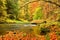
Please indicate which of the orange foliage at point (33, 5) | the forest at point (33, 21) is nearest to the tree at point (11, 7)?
the forest at point (33, 21)

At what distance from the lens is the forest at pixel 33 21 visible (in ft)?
11.4

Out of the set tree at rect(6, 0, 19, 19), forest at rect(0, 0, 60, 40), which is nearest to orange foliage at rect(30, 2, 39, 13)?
forest at rect(0, 0, 60, 40)

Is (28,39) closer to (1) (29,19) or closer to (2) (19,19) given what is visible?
(1) (29,19)

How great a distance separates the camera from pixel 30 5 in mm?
4008

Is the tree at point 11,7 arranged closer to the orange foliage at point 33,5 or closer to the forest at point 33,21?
the forest at point 33,21

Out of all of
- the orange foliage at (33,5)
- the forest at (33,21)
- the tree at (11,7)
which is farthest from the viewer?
the tree at (11,7)

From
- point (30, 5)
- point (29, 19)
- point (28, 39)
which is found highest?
point (30, 5)

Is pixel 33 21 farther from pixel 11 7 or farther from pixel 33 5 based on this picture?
pixel 11 7

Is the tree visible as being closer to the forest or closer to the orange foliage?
the forest

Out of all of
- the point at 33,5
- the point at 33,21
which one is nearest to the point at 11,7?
the point at 33,5

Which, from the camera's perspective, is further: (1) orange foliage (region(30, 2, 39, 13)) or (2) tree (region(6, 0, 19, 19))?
(2) tree (region(6, 0, 19, 19))

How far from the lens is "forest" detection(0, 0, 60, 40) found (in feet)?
11.4

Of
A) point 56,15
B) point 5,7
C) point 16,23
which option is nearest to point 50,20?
point 56,15

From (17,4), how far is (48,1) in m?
0.70
